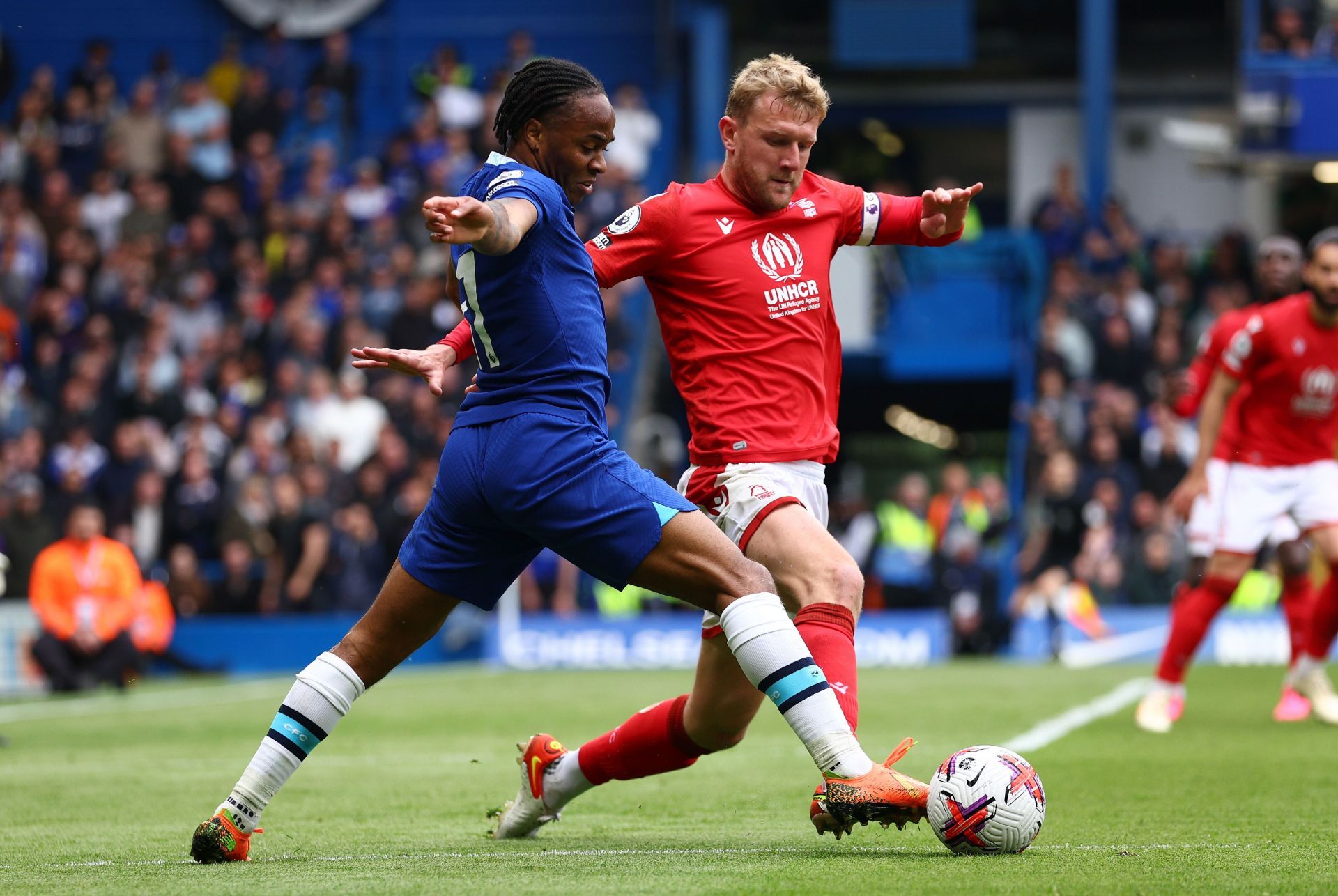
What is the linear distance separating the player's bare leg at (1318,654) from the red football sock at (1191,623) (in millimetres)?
605

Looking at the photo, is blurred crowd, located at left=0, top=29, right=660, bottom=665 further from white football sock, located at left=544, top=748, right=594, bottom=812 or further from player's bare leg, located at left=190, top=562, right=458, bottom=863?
player's bare leg, located at left=190, top=562, right=458, bottom=863

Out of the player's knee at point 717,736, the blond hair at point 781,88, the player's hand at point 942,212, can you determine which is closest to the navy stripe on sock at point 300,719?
the player's knee at point 717,736

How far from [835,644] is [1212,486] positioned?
5267mm

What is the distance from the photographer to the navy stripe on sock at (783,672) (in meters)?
4.87

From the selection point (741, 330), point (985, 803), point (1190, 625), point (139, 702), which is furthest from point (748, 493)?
point (139, 702)

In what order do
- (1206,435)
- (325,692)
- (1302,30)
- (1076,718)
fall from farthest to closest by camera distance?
(1302,30)
(1076,718)
(1206,435)
(325,692)

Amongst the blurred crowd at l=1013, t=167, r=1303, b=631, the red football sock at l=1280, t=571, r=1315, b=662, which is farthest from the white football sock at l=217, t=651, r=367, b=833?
the blurred crowd at l=1013, t=167, r=1303, b=631

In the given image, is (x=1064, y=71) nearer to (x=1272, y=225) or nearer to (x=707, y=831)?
(x=1272, y=225)

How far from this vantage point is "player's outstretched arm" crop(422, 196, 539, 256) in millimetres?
4434

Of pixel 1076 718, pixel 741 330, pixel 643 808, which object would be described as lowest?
pixel 1076 718

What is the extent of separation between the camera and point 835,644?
521 cm

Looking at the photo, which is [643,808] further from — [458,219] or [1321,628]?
[1321,628]

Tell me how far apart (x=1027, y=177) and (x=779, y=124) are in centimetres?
2102

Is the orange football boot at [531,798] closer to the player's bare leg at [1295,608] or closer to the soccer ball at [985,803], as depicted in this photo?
the soccer ball at [985,803]
